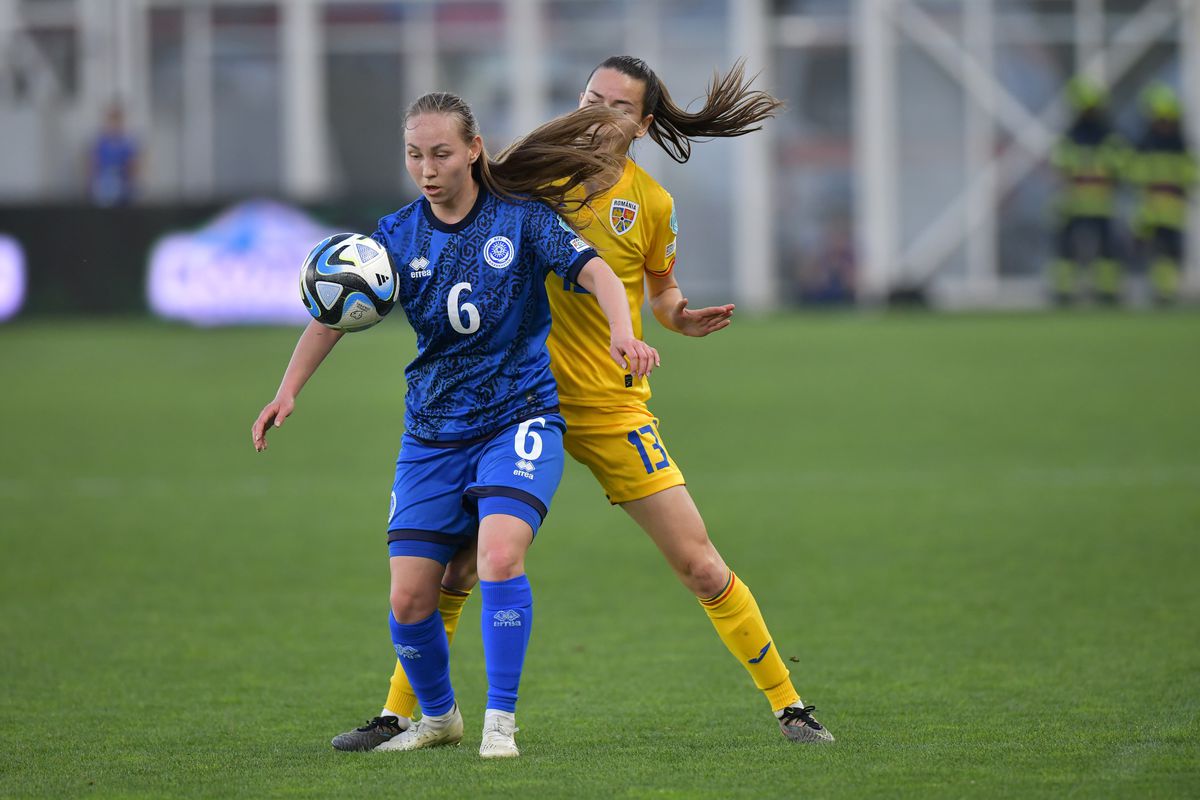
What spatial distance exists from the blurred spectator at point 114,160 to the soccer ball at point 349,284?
65.8ft

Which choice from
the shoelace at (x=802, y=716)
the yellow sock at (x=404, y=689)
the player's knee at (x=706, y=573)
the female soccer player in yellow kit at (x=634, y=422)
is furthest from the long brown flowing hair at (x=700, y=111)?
the shoelace at (x=802, y=716)

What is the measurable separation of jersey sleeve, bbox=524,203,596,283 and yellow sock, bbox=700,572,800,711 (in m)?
1.07

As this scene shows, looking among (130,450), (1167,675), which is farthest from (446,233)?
(130,450)

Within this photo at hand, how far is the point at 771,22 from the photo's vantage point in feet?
88.0

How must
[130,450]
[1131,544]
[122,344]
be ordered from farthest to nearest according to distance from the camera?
1. [122,344]
2. [130,450]
3. [1131,544]

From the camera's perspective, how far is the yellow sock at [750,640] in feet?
16.6

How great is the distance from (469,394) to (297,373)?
49 cm

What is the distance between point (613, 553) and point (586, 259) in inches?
169

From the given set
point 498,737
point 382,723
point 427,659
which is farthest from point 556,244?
point 382,723

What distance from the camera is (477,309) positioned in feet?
15.7

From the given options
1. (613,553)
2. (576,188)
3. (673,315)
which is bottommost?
(613,553)

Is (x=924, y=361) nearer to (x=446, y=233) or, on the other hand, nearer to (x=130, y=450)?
(x=130, y=450)

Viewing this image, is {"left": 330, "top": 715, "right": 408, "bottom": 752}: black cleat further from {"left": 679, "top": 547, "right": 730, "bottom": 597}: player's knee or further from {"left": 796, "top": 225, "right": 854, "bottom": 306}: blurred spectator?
{"left": 796, "top": 225, "right": 854, "bottom": 306}: blurred spectator

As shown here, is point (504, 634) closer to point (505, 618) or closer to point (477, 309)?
point (505, 618)
